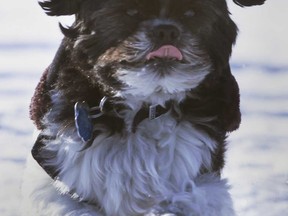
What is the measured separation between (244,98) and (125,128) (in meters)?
0.61

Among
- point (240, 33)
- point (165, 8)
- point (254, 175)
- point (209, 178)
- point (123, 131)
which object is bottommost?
point (254, 175)

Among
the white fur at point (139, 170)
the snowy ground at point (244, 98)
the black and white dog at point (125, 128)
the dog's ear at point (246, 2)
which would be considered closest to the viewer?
the black and white dog at point (125, 128)

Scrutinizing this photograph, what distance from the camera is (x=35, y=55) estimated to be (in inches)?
144

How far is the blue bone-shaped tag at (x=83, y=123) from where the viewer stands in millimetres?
3322

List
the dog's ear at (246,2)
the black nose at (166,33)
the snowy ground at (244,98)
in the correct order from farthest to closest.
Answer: the snowy ground at (244,98)
the dog's ear at (246,2)
the black nose at (166,33)

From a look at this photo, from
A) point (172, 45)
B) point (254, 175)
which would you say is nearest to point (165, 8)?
point (172, 45)

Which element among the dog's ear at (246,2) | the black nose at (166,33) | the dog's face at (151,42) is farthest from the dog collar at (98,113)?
the dog's ear at (246,2)

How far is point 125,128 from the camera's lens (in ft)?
11.2

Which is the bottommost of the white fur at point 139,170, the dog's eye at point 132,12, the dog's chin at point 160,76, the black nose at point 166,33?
the white fur at point 139,170

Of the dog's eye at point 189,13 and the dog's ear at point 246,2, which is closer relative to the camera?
the dog's eye at point 189,13

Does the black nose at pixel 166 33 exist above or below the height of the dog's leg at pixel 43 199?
above

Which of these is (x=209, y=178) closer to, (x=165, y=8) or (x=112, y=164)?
(x=112, y=164)

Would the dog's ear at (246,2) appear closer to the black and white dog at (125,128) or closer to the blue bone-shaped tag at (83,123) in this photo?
the black and white dog at (125,128)

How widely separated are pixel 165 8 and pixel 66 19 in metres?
0.46
